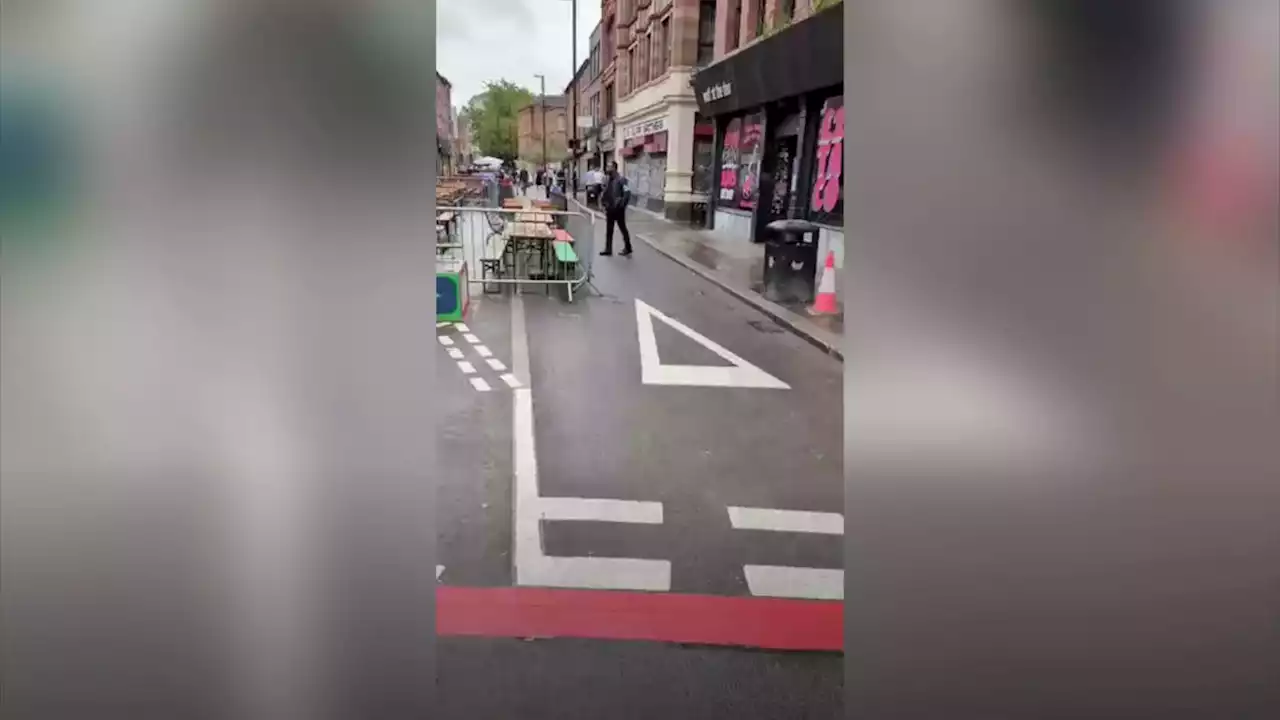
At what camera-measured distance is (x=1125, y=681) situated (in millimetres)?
1420

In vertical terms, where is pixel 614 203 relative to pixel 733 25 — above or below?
below

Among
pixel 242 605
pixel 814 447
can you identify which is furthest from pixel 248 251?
pixel 814 447

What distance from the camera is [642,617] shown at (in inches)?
119

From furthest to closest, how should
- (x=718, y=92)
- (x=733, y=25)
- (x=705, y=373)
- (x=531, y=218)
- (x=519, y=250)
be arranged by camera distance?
(x=718, y=92), (x=519, y=250), (x=733, y=25), (x=531, y=218), (x=705, y=373)

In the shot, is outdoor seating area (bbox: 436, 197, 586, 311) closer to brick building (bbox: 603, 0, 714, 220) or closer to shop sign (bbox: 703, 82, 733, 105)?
brick building (bbox: 603, 0, 714, 220)

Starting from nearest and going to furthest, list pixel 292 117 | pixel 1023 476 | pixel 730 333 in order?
1. pixel 292 117
2. pixel 1023 476
3. pixel 730 333

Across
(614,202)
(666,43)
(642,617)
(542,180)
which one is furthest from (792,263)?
(542,180)

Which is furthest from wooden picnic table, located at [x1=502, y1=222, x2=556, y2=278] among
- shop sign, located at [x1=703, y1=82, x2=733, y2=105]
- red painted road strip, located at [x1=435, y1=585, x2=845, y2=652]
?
red painted road strip, located at [x1=435, y1=585, x2=845, y2=652]

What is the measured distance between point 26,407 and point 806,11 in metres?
10.3

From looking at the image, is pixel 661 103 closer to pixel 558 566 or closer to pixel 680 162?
pixel 680 162

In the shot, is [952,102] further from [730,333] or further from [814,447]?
[730,333]

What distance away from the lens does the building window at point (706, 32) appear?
1062 cm

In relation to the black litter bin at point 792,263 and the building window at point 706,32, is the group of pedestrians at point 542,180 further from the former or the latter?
the black litter bin at point 792,263

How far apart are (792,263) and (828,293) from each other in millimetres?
963
